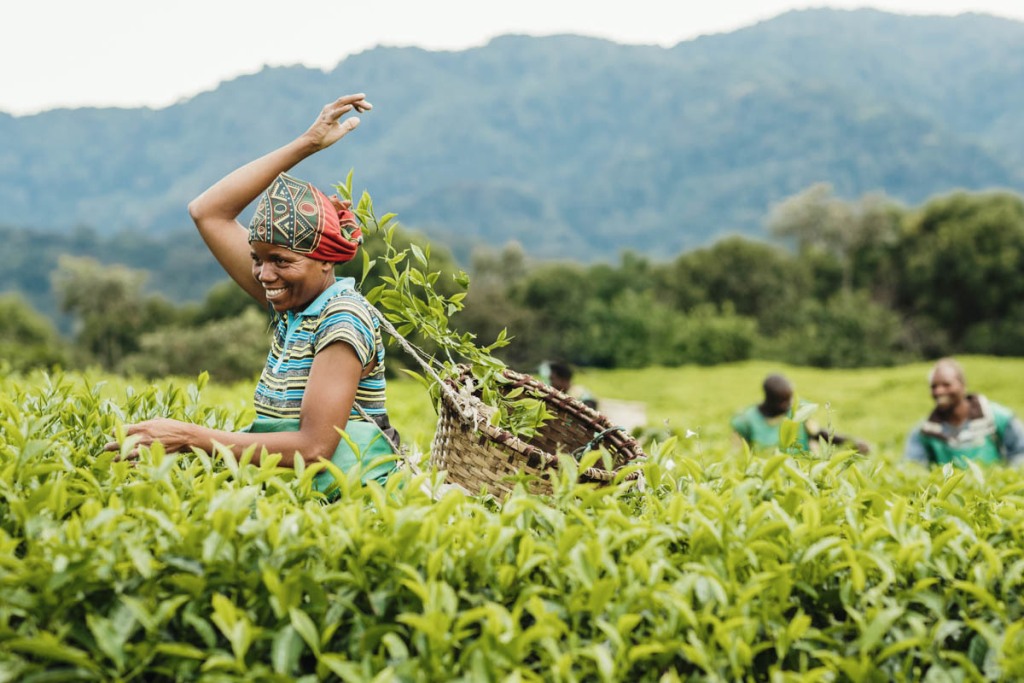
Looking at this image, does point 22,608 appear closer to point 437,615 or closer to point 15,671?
point 15,671

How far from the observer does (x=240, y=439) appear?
2.89m

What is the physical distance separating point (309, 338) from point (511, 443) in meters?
0.79

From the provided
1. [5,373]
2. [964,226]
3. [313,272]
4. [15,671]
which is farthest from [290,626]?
[964,226]

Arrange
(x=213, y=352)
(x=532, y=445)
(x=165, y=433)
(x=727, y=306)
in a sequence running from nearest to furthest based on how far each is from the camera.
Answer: (x=165, y=433)
(x=532, y=445)
(x=213, y=352)
(x=727, y=306)

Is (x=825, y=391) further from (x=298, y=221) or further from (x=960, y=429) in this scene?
(x=298, y=221)

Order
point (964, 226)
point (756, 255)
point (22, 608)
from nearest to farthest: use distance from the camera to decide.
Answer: point (22, 608) → point (964, 226) → point (756, 255)

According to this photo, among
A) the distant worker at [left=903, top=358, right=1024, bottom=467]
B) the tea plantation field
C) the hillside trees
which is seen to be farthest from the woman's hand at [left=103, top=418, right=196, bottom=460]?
the hillside trees

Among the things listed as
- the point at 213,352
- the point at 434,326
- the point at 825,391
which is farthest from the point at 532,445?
the point at 213,352

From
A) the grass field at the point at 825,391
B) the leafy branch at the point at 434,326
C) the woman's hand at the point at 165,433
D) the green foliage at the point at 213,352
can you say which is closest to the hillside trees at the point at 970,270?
the grass field at the point at 825,391

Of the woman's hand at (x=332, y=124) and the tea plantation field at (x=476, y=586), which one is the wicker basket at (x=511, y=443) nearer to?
the tea plantation field at (x=476, y=586)

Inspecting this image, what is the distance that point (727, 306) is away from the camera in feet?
178

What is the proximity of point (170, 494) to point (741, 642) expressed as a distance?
150 centimetres

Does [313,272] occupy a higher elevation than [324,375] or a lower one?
higher

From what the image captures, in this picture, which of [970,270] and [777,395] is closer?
[777,395]
